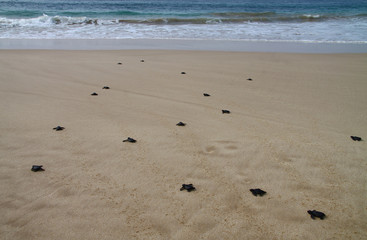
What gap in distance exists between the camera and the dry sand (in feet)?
8.34

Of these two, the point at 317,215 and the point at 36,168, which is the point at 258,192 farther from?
the point at 36,168

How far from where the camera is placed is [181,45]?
1072 centimetres

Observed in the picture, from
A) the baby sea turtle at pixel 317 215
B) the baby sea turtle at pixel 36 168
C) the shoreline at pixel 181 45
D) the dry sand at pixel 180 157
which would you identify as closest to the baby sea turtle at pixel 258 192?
the dry sand at pixel 180 157

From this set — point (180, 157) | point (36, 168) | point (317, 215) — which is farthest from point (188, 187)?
point (36, 168)

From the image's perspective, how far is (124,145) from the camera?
3748mm

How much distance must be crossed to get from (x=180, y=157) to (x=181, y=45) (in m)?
7.86

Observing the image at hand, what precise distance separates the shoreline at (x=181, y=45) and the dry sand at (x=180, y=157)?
12.1ft

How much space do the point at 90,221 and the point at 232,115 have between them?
2833mm

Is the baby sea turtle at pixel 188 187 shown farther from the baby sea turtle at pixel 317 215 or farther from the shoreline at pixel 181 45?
the shoreline at pixel 181 45

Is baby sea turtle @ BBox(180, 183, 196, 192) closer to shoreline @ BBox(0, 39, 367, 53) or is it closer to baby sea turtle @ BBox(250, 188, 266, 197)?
baby sea turtle @ BBox(250, 188, 266, 197)

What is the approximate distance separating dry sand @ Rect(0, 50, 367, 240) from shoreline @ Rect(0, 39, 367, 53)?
370 cm

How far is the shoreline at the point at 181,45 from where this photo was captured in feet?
33.0

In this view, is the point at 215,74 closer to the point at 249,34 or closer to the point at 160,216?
the point at 160,216

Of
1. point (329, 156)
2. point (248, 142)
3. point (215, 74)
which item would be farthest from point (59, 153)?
point (215, 74)
